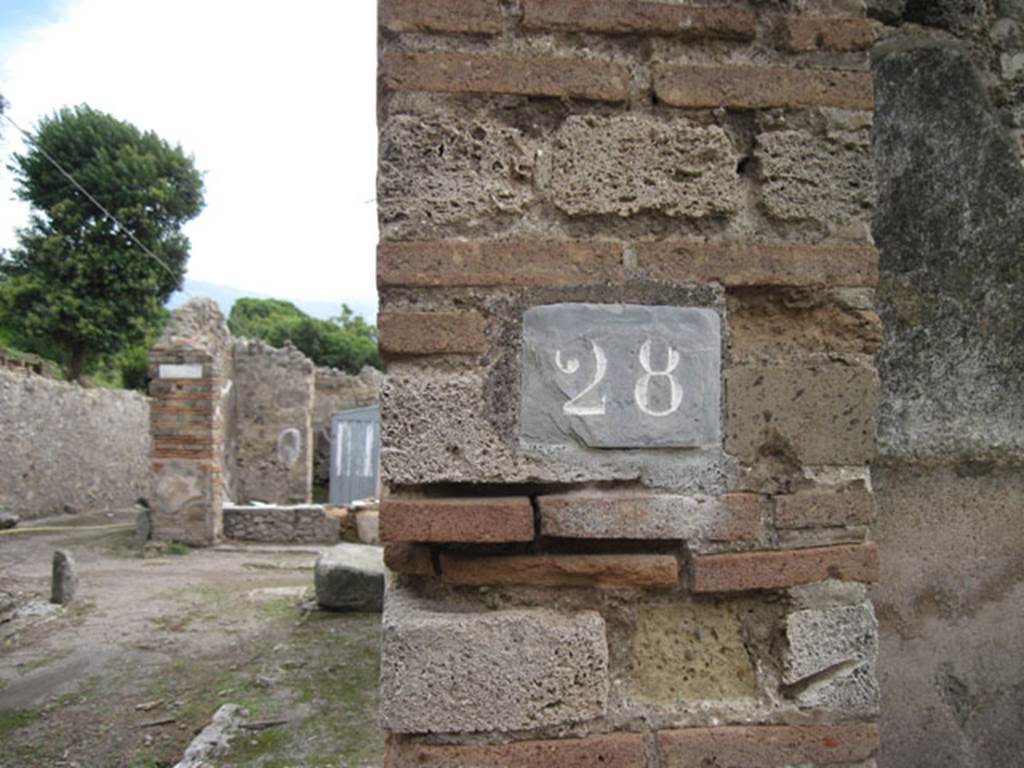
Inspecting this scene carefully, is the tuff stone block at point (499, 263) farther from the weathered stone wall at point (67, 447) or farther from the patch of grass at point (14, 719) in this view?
the weathered stone wall at point (67, 447)

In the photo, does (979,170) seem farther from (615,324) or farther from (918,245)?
(615,324)

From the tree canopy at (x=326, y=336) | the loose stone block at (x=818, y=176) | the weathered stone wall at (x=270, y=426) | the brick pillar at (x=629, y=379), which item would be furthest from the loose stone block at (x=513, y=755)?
the tree canopy at (x=326, y=336)

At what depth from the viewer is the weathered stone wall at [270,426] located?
1491cm

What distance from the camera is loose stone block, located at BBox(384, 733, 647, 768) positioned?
4.63 ft

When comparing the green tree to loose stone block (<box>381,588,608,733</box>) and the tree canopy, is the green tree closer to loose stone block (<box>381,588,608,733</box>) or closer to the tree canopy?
the tree canopy

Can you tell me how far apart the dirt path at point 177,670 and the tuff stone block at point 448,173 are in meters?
2.47

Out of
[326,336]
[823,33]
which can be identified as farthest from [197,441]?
[326,336]

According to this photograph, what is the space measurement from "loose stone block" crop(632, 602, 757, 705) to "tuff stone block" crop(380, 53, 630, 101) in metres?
1.00

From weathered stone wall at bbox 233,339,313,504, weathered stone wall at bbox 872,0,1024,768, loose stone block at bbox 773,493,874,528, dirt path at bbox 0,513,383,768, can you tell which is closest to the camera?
loose stone block at bbox 773,493,874,528

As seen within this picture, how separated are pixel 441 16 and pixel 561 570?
41.4 inches

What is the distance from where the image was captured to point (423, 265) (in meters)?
1.46

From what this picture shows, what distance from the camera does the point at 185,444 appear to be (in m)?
8.92

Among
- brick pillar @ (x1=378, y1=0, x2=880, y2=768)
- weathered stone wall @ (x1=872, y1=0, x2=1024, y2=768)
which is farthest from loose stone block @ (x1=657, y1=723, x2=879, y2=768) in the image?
weathered stone wall @ (x1=872, y1=0, x2=1024, y2=768)

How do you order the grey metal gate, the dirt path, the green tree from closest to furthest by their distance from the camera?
the dirt path < the grey metal gate < the green tree
